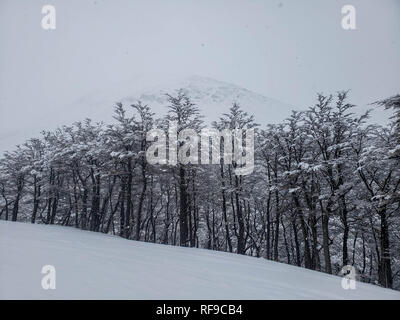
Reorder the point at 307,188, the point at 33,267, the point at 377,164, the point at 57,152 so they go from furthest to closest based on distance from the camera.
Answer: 1. the point at 57,152
2. the point at 307,188
3. the point at 377,164
4. the point at 33,267

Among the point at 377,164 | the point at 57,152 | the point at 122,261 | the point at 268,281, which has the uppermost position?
the point at 57,152

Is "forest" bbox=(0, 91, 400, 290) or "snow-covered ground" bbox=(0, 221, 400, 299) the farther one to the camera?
"forest" bbox=(0, 91, 400, 290)

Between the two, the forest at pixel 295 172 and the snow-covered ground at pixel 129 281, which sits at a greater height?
the forest at pixel 295 172

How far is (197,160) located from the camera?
21594mm

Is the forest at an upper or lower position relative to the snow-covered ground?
upper

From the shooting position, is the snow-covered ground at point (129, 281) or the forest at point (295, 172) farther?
the forest at point (295, 172)

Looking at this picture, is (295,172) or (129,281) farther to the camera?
(295,172)

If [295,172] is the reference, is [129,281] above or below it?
below

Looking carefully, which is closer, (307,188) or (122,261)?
(122,261)
